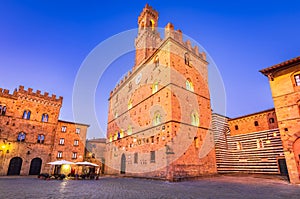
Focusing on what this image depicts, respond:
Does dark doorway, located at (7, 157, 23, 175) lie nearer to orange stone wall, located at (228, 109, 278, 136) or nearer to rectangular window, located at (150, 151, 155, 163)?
rectangular window, located at (150, 151, 155, 163)

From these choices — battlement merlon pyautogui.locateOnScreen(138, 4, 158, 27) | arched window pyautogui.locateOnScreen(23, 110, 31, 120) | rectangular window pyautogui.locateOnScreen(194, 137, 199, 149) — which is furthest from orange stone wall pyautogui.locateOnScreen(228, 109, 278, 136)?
arched window pyautogui.locateOnScreen(23, 110, 31, 120)

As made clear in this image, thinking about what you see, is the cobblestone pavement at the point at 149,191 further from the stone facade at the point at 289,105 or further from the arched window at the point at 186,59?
the arched window at the point at 186,59

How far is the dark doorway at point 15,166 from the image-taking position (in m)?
23.5

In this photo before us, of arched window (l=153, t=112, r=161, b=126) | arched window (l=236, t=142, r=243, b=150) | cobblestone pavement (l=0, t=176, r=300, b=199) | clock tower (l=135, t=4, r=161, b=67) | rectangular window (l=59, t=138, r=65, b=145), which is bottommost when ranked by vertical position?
cobblestone pavement (l=0, t=176, r=300, b=199)

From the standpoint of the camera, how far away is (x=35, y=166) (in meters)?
25.2

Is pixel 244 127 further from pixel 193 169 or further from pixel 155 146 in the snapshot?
pixel 155 146

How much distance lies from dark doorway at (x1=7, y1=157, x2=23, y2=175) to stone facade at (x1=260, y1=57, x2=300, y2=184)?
30.6 metres

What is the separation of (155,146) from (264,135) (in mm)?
13270

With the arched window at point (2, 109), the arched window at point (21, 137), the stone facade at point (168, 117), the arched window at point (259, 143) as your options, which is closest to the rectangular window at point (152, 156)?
the stone facade at point (168, 117)

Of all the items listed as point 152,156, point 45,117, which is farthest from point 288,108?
point 45,117

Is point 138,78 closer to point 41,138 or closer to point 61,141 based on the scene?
point 61,141

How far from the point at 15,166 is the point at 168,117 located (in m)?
22.6

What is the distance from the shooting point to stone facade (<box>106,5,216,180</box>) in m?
16.4

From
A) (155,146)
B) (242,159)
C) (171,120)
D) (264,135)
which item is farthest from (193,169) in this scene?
(264,135)
